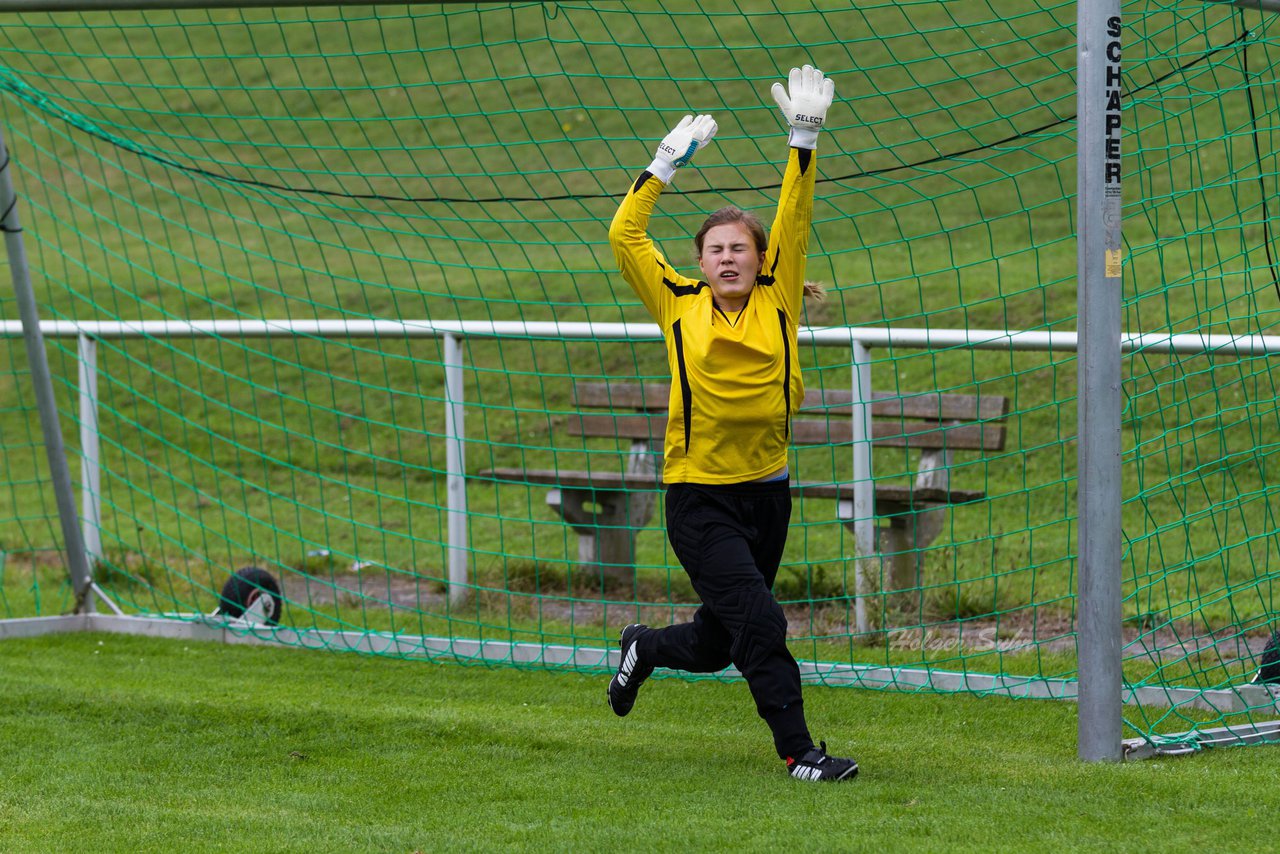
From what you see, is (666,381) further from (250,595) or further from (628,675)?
(628,675)

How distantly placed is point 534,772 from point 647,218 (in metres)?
1.64

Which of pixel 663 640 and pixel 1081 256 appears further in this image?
pixel 663 640

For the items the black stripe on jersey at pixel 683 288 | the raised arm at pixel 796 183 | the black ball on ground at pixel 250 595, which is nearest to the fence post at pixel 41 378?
the black ball on ground at pixel 250 595

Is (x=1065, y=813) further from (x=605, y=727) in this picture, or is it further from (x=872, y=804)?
(x=605, y=727)

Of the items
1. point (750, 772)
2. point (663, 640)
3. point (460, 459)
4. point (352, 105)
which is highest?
point (352, 105)

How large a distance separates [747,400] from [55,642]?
388 centimetres

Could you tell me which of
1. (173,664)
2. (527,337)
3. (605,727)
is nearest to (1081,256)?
(605,727)

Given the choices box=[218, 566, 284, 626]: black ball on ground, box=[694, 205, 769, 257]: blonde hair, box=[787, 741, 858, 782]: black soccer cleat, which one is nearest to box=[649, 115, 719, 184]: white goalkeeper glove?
box=[694, 205, 769, 257]: blonde hair

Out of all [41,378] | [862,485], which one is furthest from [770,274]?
[41,378]

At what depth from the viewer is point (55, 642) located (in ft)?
21.4

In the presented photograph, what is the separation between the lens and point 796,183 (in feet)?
13.9

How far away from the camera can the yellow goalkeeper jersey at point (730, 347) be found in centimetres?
416

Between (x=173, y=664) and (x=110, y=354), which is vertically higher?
(x=110, y=354)

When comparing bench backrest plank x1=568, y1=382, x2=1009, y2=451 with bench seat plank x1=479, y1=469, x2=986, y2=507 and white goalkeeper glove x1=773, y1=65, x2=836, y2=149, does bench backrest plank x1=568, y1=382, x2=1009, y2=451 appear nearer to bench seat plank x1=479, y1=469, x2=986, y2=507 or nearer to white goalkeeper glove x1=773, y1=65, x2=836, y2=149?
bench seat plank x1=479, y1=469, x2=986, y2=507
